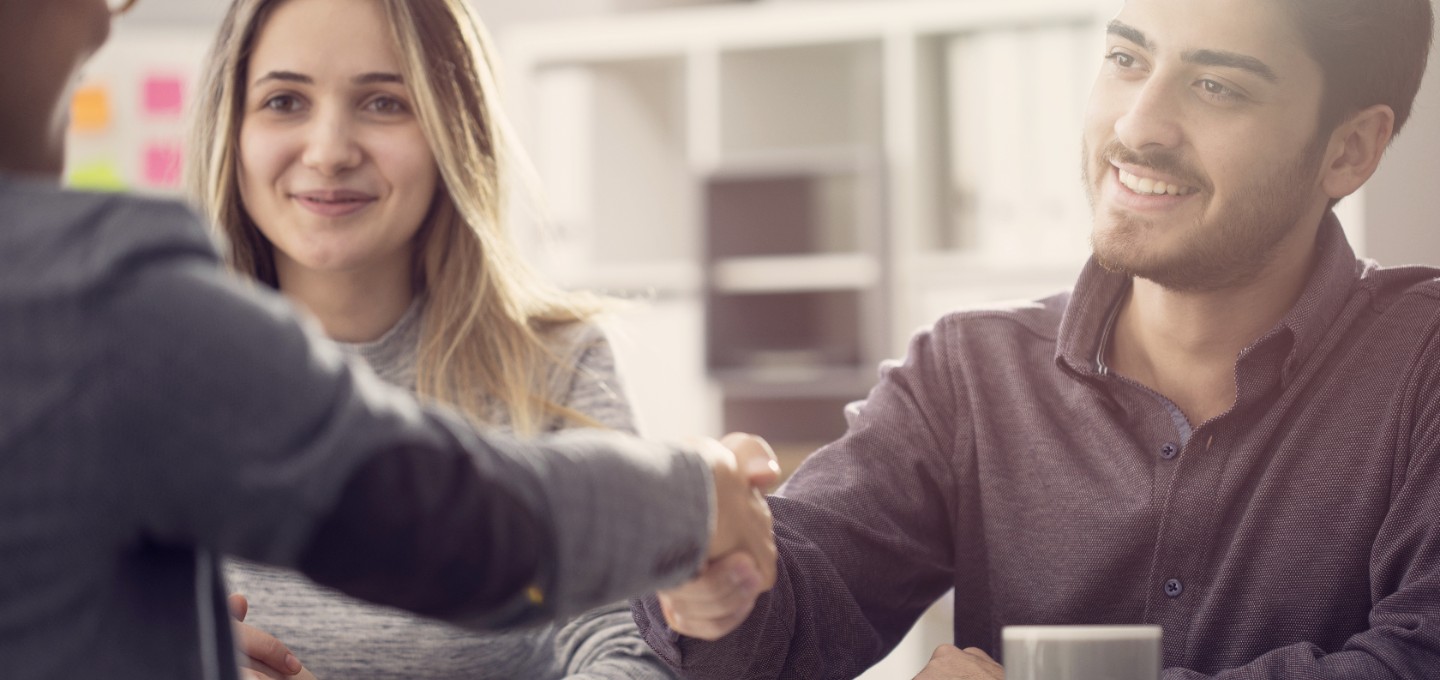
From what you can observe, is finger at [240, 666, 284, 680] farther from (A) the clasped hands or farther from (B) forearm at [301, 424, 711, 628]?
(B) forearm at [301, 424, 711, 628]

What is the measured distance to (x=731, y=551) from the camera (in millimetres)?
865

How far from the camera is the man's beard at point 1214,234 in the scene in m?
1.30

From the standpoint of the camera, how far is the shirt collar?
126 cm

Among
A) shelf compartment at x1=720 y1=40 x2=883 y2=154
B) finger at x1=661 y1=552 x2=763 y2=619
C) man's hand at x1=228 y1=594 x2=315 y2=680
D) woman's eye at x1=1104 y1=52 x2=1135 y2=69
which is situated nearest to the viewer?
finger at x1=661 y1=552 x2=763 y2=619

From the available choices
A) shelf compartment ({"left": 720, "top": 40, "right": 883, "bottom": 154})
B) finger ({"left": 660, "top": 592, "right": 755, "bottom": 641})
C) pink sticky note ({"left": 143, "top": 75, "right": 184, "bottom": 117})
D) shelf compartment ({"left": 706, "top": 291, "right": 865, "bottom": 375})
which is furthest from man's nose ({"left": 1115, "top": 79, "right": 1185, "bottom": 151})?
pink sticky note ({"left": 143, "top": 75, "right": 184, "bottom": 117})

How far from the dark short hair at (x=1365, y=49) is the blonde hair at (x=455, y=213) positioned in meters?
0.81

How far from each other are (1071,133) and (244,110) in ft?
8.40

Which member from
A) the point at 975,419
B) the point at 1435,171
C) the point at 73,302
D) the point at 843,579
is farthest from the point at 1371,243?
the point at 73,302

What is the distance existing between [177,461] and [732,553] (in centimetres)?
41

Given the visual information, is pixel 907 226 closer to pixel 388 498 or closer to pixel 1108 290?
pixel 1108 290

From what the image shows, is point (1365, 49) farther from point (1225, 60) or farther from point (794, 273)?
point (794, 273)

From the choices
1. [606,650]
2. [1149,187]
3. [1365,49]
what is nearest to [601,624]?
[606,650]

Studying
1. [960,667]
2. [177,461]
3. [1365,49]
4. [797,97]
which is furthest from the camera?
[797,97]

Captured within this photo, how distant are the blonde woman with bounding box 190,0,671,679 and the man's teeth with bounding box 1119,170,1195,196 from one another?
60cm
